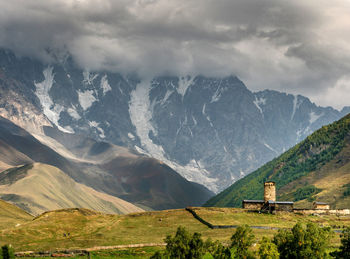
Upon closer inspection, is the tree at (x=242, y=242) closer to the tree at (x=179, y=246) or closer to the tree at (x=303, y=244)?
the tree at (x=303, y=244)

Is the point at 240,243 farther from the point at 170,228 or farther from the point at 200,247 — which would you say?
the point at 170,228

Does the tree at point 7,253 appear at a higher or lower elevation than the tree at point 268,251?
lower

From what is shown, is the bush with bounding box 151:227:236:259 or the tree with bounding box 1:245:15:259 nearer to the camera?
the bush with bounding box 151:227:236:259

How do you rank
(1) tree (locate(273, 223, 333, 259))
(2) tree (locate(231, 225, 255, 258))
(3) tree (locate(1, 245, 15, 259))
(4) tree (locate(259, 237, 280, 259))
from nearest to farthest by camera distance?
(4) tree (locate(259, 237, 280, 259)) < (2) tree (locate(231, 225, 255, 258)) < (1) tree (locate(273, 223, 333, 259)) < (3) tree (locate(1, 245, 15, 259))

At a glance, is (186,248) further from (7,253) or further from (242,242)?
(7,253)

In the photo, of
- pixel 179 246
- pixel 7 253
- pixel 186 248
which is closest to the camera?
pixel 186 248

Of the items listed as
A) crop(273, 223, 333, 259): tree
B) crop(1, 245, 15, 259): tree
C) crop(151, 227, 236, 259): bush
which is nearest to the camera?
crop(151, 227, 236, 259): bush

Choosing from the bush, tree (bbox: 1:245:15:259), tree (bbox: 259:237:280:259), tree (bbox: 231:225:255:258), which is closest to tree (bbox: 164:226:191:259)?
the bush

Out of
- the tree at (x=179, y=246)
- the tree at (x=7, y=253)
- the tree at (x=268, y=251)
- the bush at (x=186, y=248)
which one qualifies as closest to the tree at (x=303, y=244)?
the tree at (x=268, y=251)

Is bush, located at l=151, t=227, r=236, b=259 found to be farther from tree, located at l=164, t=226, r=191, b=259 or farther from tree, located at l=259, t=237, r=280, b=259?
tree, located at l=259, t=237, r=280, b=259

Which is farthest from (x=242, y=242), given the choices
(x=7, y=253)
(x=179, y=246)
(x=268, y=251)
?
(x=7, y=253)

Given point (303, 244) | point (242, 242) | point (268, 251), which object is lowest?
point (268, 251)

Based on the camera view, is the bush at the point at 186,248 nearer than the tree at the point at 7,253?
Yes

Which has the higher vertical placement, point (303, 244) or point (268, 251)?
point (303, 244)
